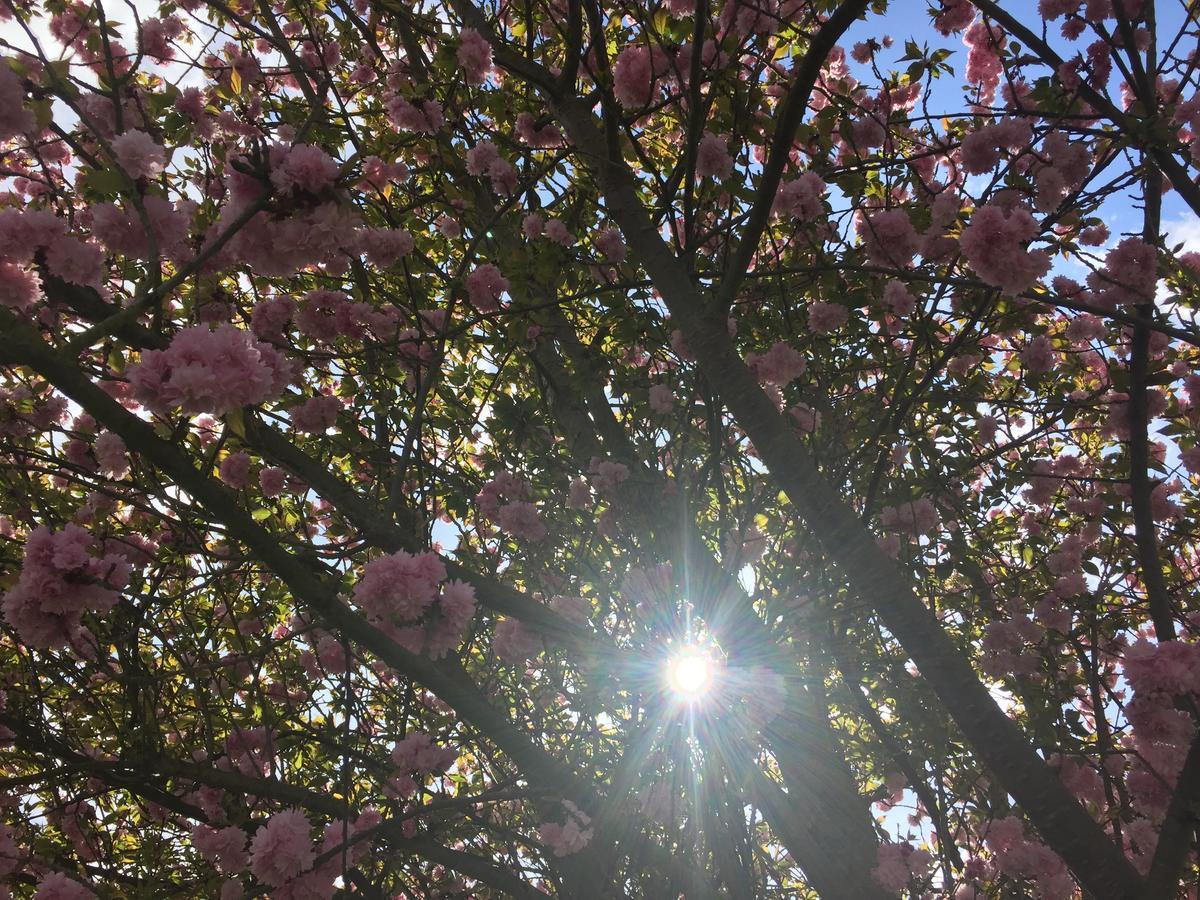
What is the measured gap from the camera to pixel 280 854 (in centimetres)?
235

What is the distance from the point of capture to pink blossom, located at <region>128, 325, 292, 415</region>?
1616 mm

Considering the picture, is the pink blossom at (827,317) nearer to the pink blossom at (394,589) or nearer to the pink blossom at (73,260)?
the pink blossom at (394,589)

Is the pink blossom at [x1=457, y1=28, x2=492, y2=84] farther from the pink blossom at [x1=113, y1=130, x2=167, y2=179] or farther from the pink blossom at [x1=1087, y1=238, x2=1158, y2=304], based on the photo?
the pink blossom at [x1=1087, y1=238, x2=1158, y2=304]

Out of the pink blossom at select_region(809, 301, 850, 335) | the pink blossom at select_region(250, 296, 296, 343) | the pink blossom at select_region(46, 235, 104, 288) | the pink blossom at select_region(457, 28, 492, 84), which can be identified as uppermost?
the pink blossom at select_region(457, 28, 492, 84)

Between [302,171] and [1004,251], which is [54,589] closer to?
[302,171]

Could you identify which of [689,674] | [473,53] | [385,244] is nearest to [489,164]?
[473,53]

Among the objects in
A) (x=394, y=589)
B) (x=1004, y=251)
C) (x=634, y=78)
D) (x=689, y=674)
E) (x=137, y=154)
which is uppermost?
(x=634, y=78)

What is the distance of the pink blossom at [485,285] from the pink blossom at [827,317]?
1.45m

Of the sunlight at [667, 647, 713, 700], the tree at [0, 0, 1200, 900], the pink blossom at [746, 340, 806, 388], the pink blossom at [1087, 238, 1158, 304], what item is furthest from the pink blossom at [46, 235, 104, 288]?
the pink blossom at [1087, 238, 1158, 304]

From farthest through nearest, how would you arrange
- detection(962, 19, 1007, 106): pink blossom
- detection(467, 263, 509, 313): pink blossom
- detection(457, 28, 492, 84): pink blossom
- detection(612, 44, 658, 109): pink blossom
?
1. detection(962, 19, 1007, 106): pink blossom
2. detection(467, 263, 509, 313): pink blossom
3. detection(457, 28, 492, 84): pink blossom
4. detection(612, 44, 658, 109): pink blossom

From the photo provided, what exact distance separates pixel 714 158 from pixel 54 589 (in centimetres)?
277

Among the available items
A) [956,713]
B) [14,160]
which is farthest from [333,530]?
[956,713]

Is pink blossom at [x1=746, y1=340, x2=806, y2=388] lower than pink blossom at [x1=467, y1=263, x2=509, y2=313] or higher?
lower

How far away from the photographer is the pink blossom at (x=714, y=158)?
303cm
